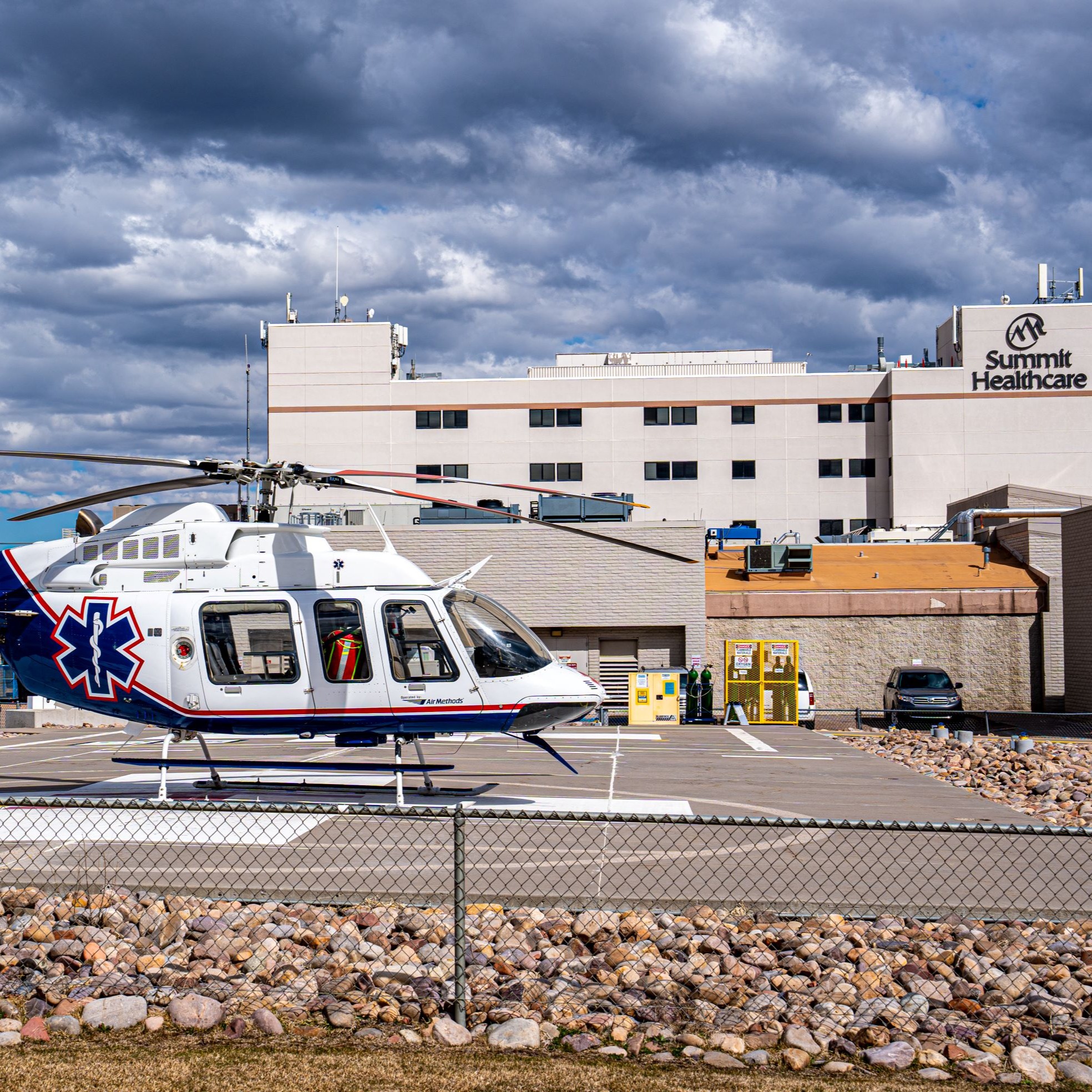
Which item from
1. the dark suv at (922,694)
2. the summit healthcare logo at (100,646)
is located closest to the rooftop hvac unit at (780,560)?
the dark suv at (922,694)

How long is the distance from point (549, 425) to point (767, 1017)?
52260 millimetres

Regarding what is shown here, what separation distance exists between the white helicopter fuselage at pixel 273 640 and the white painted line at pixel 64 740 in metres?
10.2

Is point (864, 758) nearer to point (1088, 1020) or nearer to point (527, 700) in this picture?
point (527, 700)

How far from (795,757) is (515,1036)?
14691 millimetres

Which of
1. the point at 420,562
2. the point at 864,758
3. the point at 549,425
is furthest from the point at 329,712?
the point at 549,425

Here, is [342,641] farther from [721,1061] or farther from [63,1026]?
[721,1061]

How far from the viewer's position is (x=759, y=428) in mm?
58031

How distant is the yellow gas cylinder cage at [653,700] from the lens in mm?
30219

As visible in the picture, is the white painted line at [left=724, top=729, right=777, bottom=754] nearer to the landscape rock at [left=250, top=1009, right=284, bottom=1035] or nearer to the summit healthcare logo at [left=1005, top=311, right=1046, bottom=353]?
the landscape rock at [left=250, top=1009, right=284, bottom=1035]

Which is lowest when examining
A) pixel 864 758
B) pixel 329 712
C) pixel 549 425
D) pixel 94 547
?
pixel 864 758

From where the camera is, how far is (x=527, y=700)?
1298 centimetres

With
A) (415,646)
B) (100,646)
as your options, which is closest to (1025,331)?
(415,646)

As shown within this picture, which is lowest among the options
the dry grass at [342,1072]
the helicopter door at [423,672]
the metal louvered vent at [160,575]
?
the dry grass at [342,1072]

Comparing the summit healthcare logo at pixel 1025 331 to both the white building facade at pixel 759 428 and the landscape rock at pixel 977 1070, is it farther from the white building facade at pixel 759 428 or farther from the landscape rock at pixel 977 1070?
the landscape rock at pixel 977 1070
